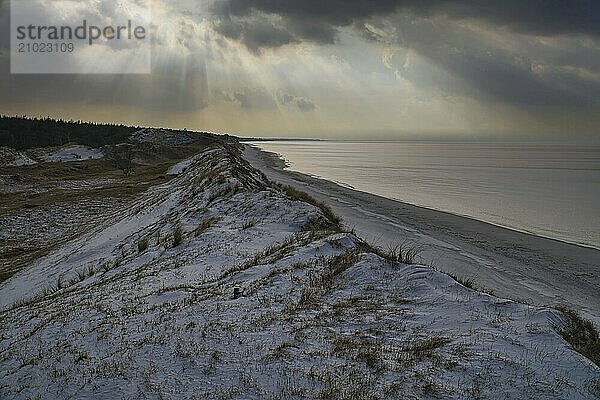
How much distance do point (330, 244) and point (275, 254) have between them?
1.41m

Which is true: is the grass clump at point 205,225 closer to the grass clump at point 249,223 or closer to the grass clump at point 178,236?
the grass clump at point 178,236

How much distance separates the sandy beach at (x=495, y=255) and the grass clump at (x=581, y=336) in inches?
199

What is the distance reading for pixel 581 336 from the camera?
265 inches

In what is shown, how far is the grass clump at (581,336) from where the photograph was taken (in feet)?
20.4

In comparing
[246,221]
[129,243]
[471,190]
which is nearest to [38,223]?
[129,243]

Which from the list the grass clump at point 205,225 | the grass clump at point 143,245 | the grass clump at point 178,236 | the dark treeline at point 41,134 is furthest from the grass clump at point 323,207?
the dark treeline at point 41,134

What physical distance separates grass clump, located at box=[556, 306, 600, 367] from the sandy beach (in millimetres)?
5063

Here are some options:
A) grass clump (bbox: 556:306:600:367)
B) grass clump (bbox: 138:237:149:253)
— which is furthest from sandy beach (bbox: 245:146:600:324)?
grass clump (bbox: 138:237:149:253)

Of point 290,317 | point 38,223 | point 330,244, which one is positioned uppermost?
point 330,244

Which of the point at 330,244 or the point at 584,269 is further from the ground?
the point at 330,244

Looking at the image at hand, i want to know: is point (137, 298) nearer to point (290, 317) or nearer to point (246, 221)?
point (290, 317)

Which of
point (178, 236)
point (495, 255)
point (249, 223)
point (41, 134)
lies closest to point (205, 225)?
point (178, 236)

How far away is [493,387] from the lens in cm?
535

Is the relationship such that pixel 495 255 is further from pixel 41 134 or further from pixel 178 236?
pixel 41 134
